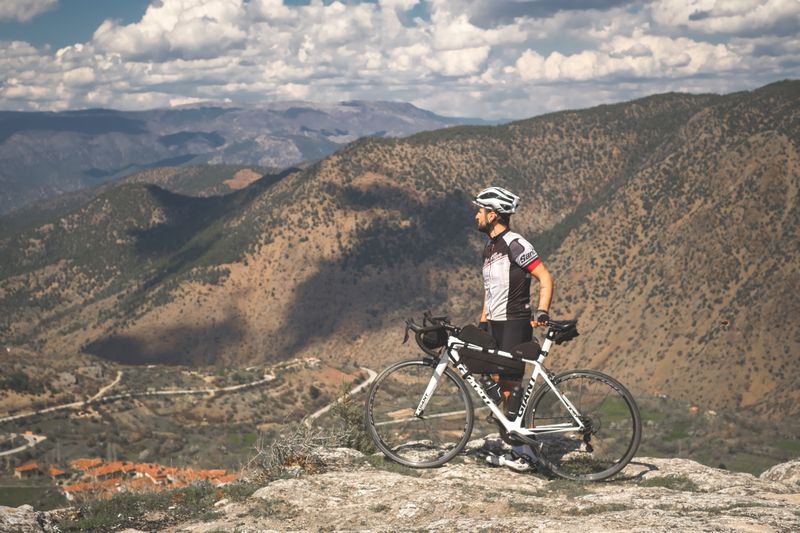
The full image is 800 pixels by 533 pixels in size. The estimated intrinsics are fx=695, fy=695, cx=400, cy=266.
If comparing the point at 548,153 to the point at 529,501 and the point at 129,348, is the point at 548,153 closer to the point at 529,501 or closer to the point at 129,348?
the point at 129,348

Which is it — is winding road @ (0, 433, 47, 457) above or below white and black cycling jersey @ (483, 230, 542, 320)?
below

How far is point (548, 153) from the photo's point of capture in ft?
566

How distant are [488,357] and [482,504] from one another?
6.71ft

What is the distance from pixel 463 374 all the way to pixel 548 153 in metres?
169

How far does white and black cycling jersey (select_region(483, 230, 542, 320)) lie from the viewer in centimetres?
964

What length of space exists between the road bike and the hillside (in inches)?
2459

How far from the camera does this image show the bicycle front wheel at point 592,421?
952cm

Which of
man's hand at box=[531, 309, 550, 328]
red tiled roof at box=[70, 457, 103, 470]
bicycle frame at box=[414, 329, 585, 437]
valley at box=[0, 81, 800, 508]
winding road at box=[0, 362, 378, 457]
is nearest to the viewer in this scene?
man's hand at box=[531, 309, 550, 328]

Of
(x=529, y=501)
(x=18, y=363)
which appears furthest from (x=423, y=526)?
(x=18, y=363)

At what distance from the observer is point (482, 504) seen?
8.31m

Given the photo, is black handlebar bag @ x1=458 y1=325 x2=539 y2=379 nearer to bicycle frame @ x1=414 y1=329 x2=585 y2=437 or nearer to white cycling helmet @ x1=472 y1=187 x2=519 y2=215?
bicycle frame @ x1=414 y1=329 x2=585 y2=437

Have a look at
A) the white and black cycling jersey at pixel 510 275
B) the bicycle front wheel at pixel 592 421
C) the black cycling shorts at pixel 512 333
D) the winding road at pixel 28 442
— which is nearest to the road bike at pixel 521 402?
the bicycle front wheel at pixel 592 421

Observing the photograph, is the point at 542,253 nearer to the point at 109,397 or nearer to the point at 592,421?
the point at 109,397

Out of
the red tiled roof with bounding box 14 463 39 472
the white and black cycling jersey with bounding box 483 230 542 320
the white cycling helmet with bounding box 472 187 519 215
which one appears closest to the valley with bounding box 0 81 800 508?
the red tiled roof with bounding box 14 463 39 472
